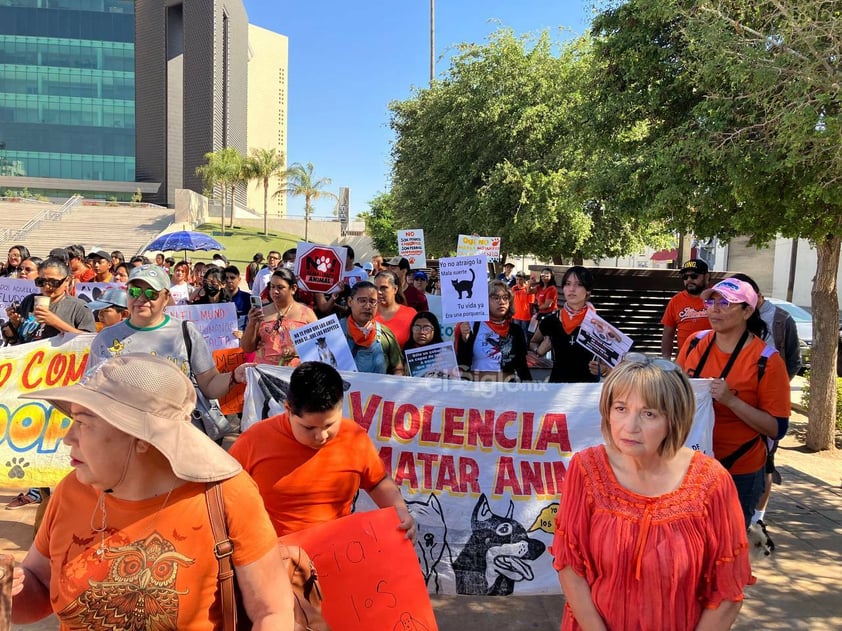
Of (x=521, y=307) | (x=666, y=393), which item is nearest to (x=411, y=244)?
(x=521, y=307)

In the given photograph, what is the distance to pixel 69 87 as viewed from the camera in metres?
78.6

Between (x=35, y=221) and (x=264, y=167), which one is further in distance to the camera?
(x=264, y=167)

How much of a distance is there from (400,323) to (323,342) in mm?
1510

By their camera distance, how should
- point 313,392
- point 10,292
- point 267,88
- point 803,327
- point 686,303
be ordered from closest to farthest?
point 313,392 < point 686,303 < point 10,292 < point 803,327 < point 267,88

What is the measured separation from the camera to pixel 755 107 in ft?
20.2

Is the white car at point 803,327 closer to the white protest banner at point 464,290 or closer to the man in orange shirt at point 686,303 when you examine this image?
the man in orange shirt at point 686,303

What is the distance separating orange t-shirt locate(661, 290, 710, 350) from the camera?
5.55 m

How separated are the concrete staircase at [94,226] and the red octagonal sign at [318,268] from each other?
38.1m

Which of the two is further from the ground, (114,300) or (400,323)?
(114,300)

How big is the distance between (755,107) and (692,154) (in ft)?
2.23

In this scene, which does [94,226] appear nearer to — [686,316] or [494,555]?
[686,316]

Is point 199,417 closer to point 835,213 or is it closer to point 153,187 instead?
point 835,213

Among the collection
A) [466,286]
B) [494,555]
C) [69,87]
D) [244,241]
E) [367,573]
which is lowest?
[494,555]

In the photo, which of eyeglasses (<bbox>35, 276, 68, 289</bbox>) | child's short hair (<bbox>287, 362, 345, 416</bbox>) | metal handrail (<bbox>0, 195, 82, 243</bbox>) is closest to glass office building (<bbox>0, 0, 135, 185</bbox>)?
metal handrail (<bbox>0, 195, 82, 243</bbox>)
